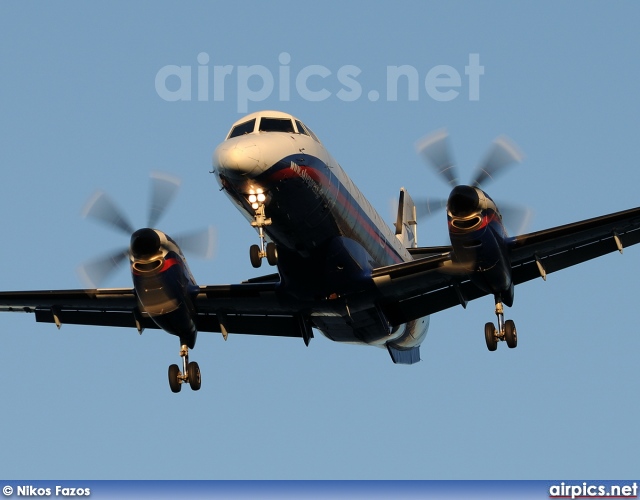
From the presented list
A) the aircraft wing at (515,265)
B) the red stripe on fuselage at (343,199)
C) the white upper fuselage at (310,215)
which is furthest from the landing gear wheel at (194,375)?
the red stripe on fuselage at (343,199)

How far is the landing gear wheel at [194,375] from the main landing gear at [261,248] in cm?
520

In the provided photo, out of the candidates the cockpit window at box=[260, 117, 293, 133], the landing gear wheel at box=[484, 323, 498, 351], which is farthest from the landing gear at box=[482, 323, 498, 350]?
the cockpit window at box=[260, 117, 293, 133]

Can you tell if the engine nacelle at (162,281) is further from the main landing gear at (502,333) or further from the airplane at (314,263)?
the main landing gear at (502,333)

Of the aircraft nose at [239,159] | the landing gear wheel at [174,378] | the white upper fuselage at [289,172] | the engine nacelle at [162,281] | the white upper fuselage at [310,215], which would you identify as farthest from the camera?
the landing gear wheel at [174,378]

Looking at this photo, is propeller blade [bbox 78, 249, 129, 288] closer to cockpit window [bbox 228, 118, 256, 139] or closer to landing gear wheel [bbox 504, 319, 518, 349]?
cockpit window [bbox 228, 118, 256, 139]

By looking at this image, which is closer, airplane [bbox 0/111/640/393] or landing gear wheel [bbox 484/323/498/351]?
airplane [bbox 0/111/640/393]

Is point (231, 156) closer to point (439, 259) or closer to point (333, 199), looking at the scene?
point (333, 199)

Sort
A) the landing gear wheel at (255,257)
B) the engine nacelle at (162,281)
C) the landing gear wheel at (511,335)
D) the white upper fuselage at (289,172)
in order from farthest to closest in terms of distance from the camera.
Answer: the landing gear wheel at (511,335) → the engine nacelle at (162,281) → the landing gear wheel at (255,257) → the white upper fuselage at (289,172)

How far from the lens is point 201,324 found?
98.5 ft

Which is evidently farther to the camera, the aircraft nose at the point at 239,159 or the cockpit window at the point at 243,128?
the cockpit window at the point at 243,128

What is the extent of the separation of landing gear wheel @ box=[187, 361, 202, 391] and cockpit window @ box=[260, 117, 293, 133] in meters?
6.37

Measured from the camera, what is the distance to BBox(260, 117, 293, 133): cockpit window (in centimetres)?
2466

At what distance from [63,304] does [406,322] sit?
321 inches

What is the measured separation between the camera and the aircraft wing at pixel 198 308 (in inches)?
1093
